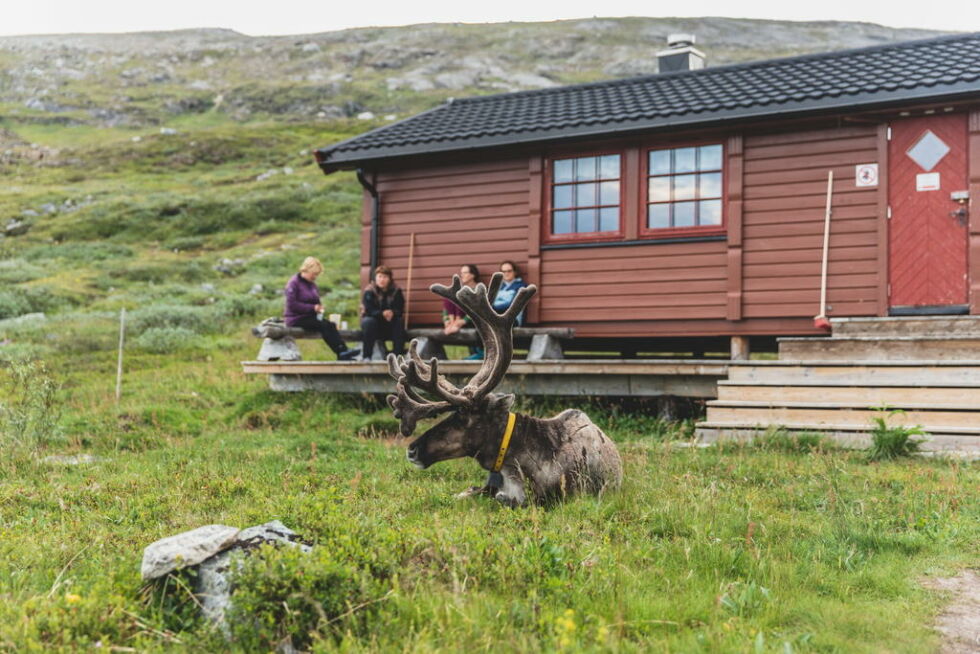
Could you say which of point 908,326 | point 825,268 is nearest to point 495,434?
point 908,326

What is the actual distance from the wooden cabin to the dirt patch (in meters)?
6.82

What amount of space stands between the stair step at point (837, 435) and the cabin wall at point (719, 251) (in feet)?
8.77

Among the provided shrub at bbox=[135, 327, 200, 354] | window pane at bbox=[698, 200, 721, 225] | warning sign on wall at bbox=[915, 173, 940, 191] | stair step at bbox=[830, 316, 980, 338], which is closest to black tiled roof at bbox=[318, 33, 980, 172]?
warning sign on wall at bbox=[915, 173, 940, 191]

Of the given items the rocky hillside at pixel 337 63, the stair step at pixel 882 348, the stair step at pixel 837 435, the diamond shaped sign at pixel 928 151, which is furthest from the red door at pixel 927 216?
the rocky hillside at pixel 337 63

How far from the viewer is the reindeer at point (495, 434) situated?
5.62m

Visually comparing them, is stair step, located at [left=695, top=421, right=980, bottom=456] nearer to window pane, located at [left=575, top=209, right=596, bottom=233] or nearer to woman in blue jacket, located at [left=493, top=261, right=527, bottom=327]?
woman in blue jacket, located at [left=493, top=261, right=527, bottom=327]

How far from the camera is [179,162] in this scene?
47.2 m

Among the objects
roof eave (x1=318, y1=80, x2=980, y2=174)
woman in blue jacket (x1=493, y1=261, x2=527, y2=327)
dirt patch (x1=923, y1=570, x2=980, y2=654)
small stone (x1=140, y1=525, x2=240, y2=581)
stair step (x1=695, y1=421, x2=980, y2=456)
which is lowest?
dirt patch (x1=923, y1=570, x2=980, y2=654)

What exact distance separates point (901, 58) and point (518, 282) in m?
6.01

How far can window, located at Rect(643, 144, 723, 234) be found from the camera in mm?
11281

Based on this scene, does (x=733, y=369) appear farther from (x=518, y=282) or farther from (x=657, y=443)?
(x=518, y=282)

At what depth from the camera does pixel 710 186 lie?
1129cm

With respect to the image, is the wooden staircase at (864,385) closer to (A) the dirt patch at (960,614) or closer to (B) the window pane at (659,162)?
(B) the window pane at (659,162)

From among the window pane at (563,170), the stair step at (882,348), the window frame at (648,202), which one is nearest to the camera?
the stair step at (882,348)
